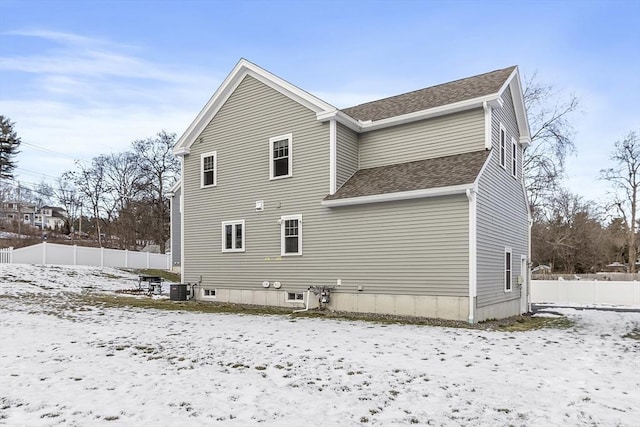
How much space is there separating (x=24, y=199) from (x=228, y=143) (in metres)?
69.4

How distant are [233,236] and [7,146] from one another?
44.0 m

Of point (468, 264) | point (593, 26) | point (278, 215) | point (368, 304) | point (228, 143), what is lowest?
point (368, 304)

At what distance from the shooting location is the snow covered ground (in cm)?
461

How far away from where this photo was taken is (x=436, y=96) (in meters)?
14.8

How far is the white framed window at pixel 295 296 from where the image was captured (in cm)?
1487

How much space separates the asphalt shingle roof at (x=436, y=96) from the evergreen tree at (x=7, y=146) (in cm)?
4638

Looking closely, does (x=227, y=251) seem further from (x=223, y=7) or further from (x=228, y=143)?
(x=223, y=7)

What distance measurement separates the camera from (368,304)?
43.5 feet

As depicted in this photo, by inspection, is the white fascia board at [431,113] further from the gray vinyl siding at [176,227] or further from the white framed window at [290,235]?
the gray vinyl siding at [176,227]

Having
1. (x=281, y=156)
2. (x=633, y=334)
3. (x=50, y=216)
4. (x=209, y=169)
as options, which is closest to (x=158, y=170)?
(x=209, y=169)

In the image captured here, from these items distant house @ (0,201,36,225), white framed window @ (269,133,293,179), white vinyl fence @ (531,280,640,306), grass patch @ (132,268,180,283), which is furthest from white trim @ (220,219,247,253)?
distant house @ (0,201,36,225)

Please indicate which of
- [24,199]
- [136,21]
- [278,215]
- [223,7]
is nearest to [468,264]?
[278,215]

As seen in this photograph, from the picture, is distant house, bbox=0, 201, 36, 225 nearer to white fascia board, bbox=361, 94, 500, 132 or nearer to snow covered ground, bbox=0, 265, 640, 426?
snow covered ground, bbox=0, 265, 640, 426

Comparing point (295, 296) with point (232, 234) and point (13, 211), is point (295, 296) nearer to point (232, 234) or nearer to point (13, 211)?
point (232, 234)
